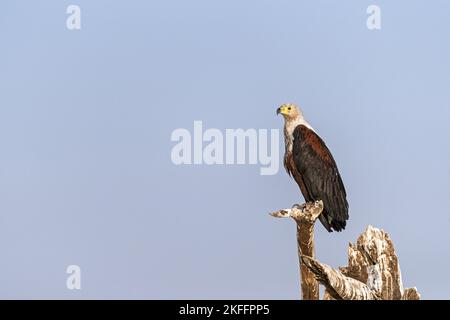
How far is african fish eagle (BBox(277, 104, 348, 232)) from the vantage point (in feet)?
37.9

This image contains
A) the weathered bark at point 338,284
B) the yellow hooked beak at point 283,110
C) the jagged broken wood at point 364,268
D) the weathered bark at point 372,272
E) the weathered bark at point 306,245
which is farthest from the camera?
the yellow hooked beak at point 283,110

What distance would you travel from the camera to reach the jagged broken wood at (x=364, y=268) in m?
9.28

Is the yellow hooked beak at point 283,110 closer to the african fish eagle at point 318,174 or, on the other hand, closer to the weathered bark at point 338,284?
the african fish eagle at point 318,174

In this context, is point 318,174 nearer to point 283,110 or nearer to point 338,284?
point 283,110

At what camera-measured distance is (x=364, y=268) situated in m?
9.63

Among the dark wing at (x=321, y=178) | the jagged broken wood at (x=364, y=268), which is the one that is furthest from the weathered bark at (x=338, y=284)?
the dark wing at (x=321, y=178)

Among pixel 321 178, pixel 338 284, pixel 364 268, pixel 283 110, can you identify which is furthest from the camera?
pixel 283 110

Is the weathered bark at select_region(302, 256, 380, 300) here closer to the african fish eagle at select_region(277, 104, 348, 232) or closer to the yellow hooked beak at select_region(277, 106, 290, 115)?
the african fish eagle at select_region(277, 104, 348, 232)

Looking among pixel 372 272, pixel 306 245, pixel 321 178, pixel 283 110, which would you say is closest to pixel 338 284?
pixel 372 272

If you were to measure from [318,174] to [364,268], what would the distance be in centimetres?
238

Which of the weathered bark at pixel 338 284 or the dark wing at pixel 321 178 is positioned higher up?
the dark wing at pixel 321 178
